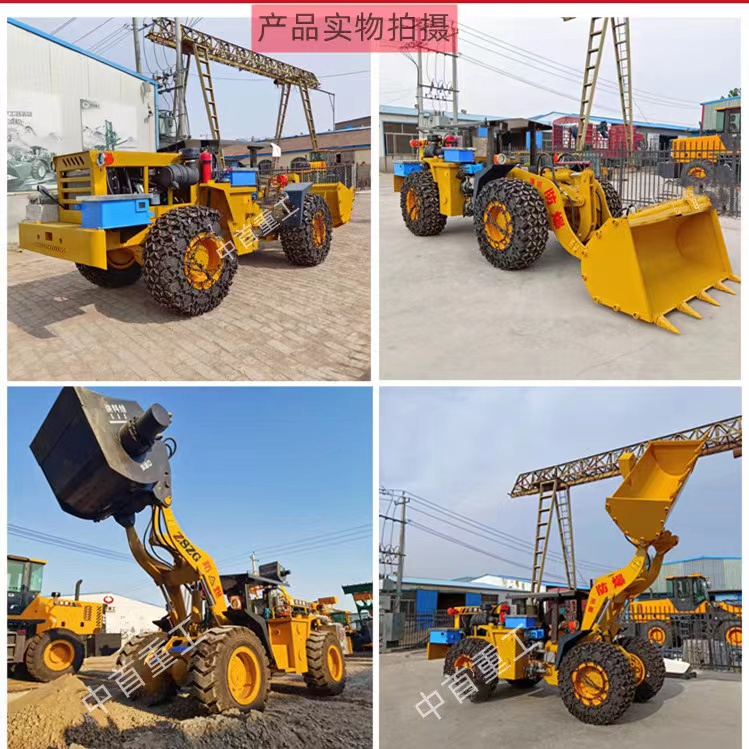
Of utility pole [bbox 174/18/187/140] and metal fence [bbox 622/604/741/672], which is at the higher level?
utility pole [bbox 174/18/187/140]

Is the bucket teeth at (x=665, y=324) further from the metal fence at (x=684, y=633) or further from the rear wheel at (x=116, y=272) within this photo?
the rear wheel at (x=116, y=272)

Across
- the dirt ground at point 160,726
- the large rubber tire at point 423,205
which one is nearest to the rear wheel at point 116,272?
the large rubber tire at point 423,205

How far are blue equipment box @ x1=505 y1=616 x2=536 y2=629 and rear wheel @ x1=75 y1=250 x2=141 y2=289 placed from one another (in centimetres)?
523

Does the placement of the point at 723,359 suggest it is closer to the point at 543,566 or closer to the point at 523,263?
the point at 523,263

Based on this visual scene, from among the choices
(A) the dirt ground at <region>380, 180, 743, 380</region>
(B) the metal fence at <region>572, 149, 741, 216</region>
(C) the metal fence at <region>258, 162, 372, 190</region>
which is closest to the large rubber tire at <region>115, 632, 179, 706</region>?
(A) the dirt ground at <region>380, 180, 743, 380</region>

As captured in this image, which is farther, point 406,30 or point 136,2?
point 406,30

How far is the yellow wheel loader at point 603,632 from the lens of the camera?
4777 mm

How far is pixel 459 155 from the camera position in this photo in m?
8.13

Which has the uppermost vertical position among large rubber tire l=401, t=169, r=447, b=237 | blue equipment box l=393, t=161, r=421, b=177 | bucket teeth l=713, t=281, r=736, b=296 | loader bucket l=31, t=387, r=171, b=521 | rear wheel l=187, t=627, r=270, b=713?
blue equipment box l=393, t=161, r=421, b=177

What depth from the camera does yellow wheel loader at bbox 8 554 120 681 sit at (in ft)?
23.6

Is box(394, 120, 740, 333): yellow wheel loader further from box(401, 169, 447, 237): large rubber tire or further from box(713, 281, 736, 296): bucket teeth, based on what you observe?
box(401, 169, 447, 237): large rubber tire

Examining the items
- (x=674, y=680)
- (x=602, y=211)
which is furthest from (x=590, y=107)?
(x=674, y=680)

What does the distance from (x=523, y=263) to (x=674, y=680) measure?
508 centimetres

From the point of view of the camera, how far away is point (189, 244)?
5746 millimetres
